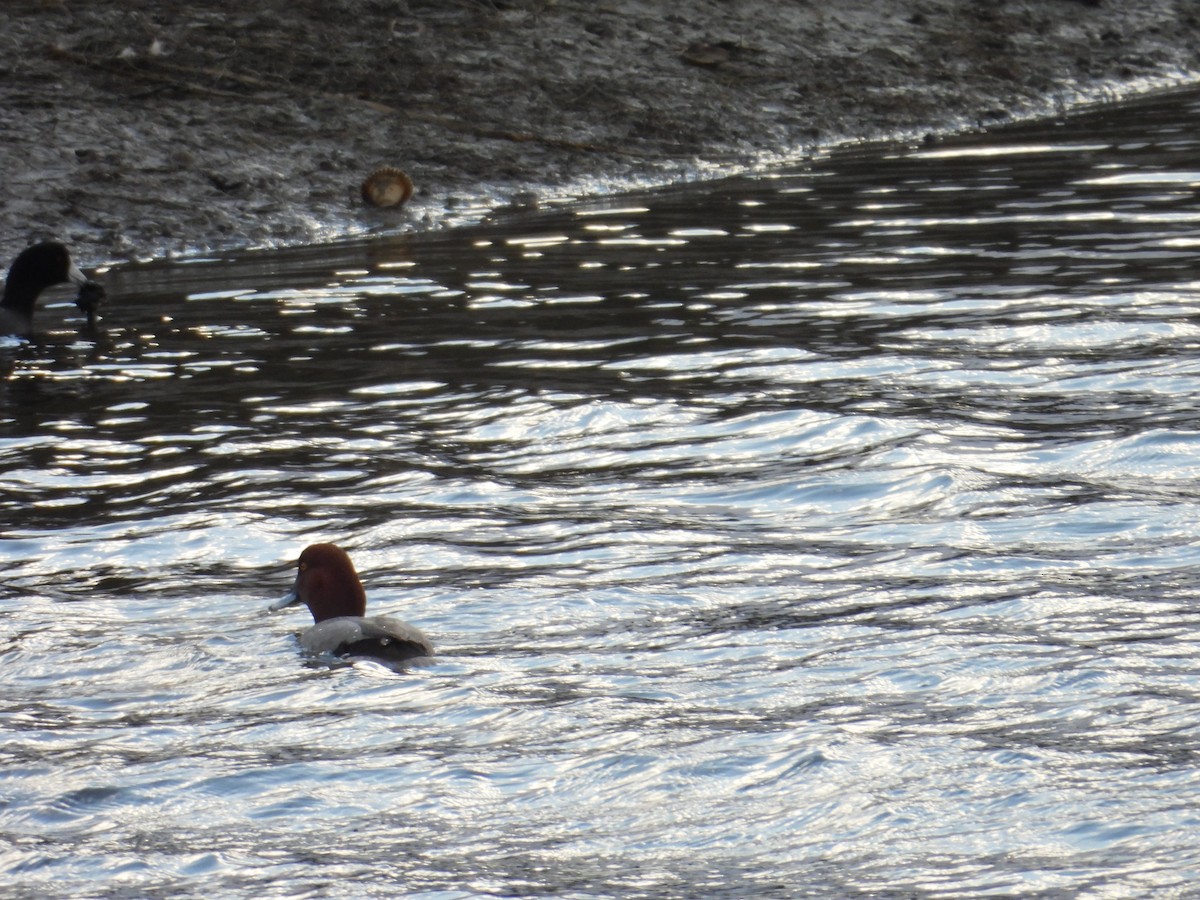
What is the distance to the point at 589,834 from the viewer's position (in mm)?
5105

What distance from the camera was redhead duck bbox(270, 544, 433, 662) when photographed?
628 centimetres

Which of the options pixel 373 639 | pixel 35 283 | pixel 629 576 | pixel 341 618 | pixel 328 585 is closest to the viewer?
pixel 373 639

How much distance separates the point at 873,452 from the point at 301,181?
8809 millimetres

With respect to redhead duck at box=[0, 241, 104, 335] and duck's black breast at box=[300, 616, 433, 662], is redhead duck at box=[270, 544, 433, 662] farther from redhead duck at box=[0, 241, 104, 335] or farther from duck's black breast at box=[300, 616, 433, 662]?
redhead duck at box=[0, 241, 104, 335]

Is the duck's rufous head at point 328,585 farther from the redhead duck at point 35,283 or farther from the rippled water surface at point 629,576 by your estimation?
the redhead duck at point 35,283

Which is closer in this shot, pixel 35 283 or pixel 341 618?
pixel 341 618

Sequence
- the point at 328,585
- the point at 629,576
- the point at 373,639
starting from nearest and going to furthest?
1. the point at 373,639
2. the point at 328,585
3. the point at 629,576

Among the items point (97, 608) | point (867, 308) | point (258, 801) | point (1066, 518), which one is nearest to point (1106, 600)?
point (1066, 518)

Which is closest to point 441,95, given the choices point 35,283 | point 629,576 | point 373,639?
point 35,283

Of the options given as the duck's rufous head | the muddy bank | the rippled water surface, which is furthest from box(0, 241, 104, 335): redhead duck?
the duck's rufous head

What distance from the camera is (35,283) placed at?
1273cm

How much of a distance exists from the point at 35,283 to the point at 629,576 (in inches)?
268

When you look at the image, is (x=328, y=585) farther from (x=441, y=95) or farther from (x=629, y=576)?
(x=441, y=95)

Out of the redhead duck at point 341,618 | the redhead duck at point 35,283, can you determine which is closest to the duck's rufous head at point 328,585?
the redhead duck at point 341,618
